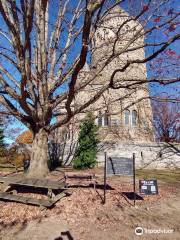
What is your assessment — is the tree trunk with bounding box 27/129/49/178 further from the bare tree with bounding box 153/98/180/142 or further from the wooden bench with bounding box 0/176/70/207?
the bare tree with bounding box 153/98/180/142

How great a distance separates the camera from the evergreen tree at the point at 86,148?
17242 mm

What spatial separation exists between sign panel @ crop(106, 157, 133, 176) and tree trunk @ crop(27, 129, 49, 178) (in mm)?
3696

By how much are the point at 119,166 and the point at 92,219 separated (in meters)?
1.96

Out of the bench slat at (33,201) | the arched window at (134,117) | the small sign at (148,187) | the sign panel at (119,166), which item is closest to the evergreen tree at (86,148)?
the arched window at (134,117)

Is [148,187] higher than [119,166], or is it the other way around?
[119,166]

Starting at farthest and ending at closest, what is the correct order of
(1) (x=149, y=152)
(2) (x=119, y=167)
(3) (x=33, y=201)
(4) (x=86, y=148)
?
(1) (x=149, y=152), (4) (x=86, y=148), (2) (x=119, y=167), (3) (x=33, y=201)

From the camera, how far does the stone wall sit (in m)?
19.8

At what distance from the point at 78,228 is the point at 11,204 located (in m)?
2.48

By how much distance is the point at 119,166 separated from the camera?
7.00 metres

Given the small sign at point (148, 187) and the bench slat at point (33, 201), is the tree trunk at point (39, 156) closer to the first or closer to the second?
the bench slat at point (33, 201)

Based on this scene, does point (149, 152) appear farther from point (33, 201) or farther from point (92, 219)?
point (33, 201)

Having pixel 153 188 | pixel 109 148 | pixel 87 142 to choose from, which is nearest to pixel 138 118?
pixel 109 148

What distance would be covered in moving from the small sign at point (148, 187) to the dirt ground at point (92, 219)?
1.54 ft

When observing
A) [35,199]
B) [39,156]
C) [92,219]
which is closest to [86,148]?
[39,156]
